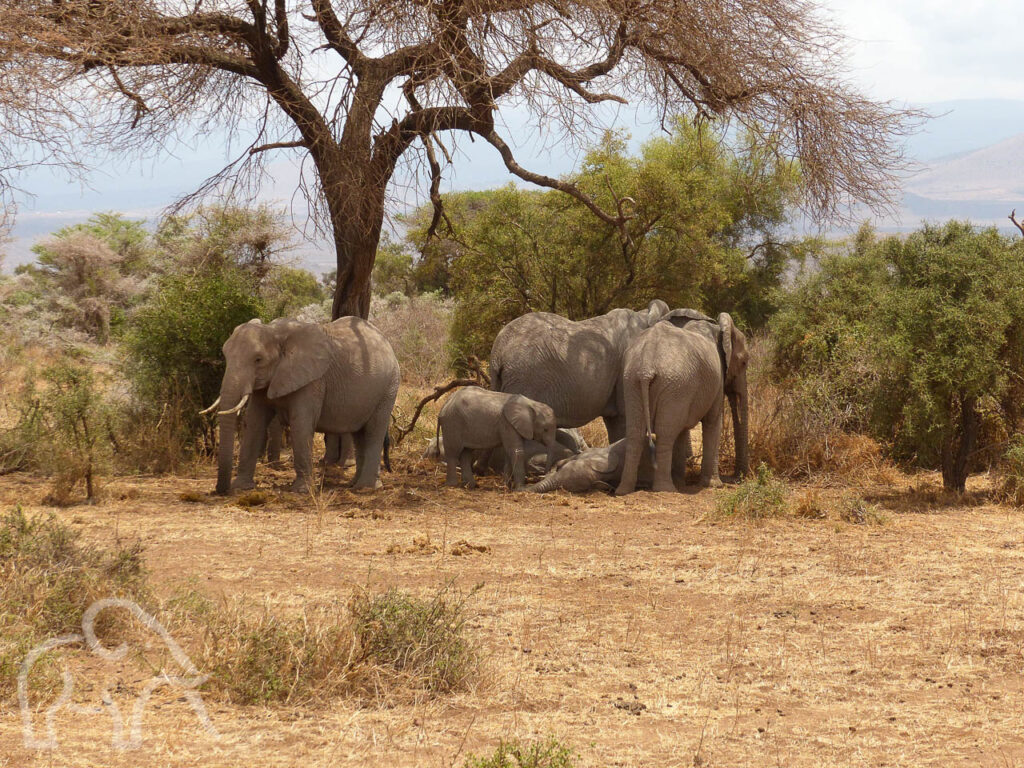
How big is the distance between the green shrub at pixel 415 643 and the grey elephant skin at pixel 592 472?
6.00m

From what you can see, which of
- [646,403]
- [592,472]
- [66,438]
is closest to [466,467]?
[592,472]

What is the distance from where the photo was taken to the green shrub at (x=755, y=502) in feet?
33.7

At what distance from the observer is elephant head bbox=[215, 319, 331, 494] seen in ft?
36.3

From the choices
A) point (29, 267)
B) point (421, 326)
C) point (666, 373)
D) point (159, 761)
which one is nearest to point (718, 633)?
point (159, 761)

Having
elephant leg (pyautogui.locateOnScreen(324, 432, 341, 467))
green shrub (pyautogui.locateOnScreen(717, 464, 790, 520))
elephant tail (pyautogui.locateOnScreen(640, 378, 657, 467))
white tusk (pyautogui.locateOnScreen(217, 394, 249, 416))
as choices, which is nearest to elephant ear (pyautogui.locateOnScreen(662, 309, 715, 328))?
elephant tail (pyautogui.locateOnScreen(640, 378, 657, 467))

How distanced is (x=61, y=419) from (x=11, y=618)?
235 inches

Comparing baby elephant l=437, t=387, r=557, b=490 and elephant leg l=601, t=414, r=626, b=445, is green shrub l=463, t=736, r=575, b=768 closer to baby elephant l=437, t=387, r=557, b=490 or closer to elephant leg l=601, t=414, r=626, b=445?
baby elephant l=437, t=387, r=557, b=490

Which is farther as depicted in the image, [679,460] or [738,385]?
[738,385]

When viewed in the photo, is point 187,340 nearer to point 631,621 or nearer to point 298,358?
point 298,358

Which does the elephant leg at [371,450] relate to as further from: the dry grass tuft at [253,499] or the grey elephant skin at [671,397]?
the grey elephant skin at [671,397]

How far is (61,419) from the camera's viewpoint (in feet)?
37.8

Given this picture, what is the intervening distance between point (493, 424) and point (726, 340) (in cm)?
276

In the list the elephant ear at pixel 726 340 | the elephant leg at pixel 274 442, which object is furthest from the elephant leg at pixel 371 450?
the elephant ear at pixel 726 340

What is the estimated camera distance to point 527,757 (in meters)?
4.45
